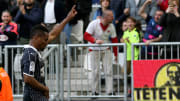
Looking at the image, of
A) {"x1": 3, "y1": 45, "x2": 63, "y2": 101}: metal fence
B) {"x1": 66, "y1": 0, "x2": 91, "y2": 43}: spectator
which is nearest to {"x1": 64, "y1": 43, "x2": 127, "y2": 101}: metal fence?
{"x1": 3, "y1": 45, "x2": 63, "y2": 101}: metal fence

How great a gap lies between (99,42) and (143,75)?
1150 millimetres

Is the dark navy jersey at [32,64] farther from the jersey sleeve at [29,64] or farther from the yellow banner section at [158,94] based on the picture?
the yellow banner section at [158,94]

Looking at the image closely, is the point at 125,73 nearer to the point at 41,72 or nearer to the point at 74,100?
the point at 74,100

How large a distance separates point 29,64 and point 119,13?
6.70m

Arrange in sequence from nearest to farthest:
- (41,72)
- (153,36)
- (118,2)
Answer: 1. (41,72)
2. (153,36)
3. (118,2)

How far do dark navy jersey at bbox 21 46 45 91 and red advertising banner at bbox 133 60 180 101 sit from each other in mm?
3247

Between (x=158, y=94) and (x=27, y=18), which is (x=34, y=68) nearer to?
(x=158, y=94)

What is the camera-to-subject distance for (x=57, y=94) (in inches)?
409

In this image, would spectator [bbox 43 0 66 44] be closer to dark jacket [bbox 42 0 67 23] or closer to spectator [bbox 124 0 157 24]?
dark jacket [bbox 42 0 67 23]

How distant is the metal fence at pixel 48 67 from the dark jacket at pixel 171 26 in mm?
2283

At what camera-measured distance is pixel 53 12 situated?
1259 cm

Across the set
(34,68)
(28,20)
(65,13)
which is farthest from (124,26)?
(34,68)

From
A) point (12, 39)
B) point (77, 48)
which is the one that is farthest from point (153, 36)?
point (12, 39)

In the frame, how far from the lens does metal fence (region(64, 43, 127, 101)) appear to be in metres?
10.1
